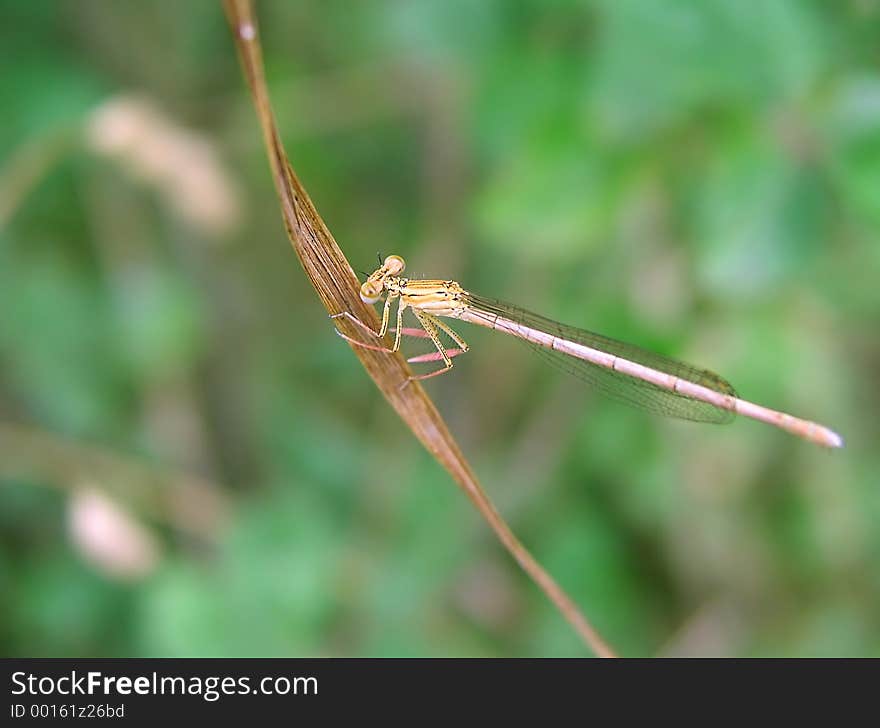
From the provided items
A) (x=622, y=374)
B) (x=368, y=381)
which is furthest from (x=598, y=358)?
(x=368, y=381)

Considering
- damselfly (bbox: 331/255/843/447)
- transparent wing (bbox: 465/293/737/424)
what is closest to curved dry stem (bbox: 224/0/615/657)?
damselfly (bbox: 331/255/843/447)

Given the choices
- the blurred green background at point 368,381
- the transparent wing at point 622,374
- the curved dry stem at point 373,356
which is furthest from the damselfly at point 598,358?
the curved dry stem at point 373,356

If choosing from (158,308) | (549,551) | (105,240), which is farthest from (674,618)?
(105,240)

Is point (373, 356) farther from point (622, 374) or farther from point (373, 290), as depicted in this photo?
point (622, 374)

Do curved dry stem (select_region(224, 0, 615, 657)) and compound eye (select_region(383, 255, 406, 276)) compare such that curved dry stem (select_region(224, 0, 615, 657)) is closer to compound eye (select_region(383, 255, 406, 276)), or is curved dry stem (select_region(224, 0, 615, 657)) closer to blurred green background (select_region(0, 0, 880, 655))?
compound eye (select_region(383, 255, 406, 276))

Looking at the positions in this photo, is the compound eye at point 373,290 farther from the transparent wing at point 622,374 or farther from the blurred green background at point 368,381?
the blurred green background at point 368,381

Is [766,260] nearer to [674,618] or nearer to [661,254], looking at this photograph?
[661,254]

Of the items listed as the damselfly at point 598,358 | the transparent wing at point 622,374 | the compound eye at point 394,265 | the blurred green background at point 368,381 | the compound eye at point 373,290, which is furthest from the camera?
the blurred green background at point 368,381
